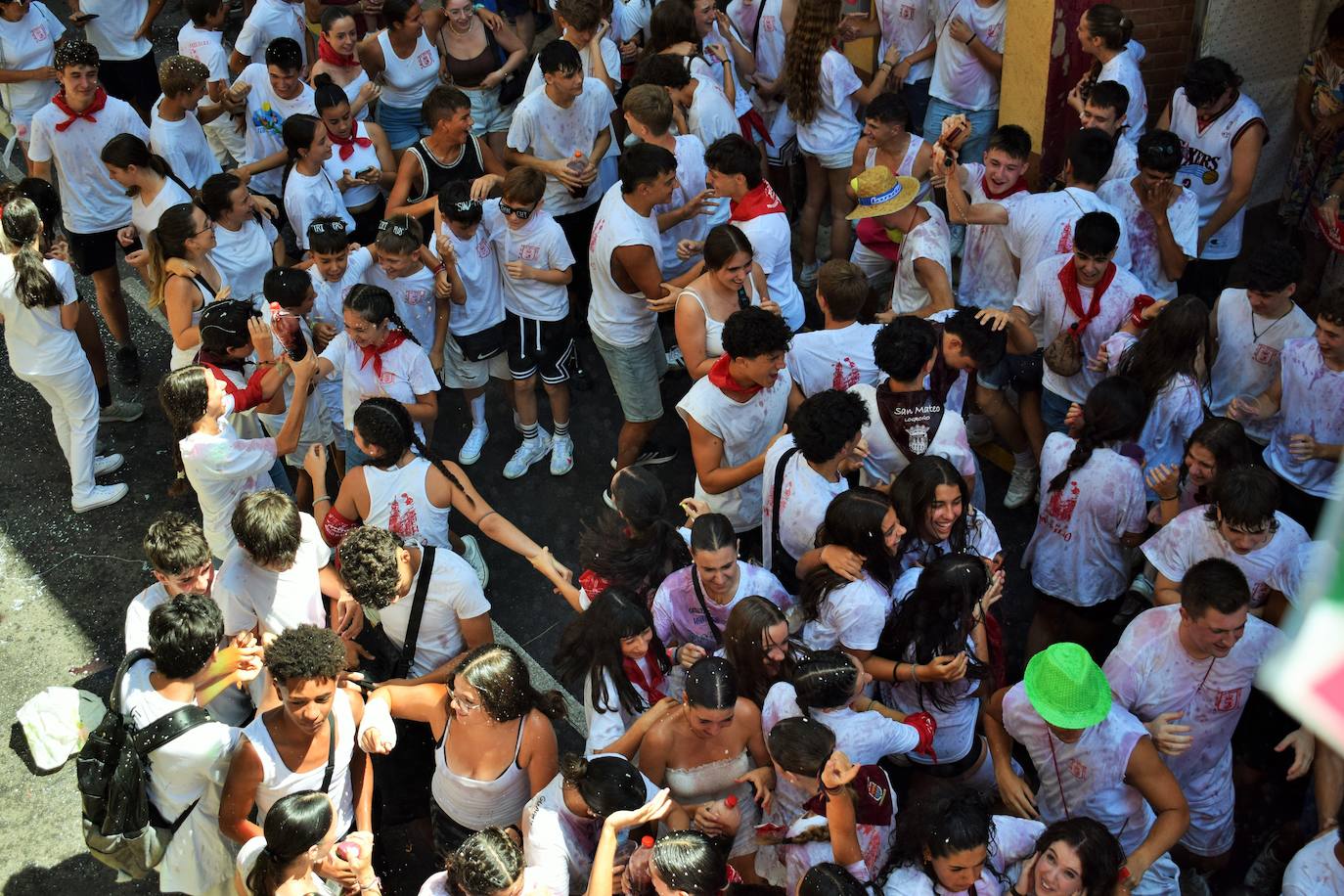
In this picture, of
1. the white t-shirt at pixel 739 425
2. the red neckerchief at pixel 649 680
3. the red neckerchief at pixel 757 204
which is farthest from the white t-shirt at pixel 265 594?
the red neckerchief at pixel 757 204

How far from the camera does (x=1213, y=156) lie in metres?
6.63

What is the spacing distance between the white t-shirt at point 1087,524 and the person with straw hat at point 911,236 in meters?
1.18

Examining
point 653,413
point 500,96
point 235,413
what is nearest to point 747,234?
Answer: point 653,413

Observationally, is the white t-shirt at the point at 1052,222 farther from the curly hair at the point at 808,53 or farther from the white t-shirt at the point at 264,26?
the white t-shirt at the point at 264,26

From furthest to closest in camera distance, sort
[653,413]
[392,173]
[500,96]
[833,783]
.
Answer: [500,96]
[392,173]
[653,413]
[833,783]

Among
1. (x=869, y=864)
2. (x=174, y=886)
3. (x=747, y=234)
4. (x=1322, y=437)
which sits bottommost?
(x=174, y=886)

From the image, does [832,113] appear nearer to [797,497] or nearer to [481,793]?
[797,497]

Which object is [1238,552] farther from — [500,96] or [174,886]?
[500,96]

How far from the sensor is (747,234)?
627 centimetres

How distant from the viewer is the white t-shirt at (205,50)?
8203mm

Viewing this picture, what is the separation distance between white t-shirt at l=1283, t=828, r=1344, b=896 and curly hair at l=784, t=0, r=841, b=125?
5078mm

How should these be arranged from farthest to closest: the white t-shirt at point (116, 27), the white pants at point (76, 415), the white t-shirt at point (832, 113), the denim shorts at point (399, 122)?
the white t-shirt at point (116, 27), the denim shorts at point (399, 122), the white t-shirt at point (832, 113), the white pants at point (76, 415)

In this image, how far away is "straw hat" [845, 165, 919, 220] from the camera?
244 inches

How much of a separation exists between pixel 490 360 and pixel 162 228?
1.77 m
